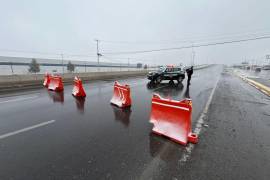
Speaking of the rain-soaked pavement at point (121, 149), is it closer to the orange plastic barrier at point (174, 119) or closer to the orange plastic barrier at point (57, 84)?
the orange plastic barrier at point (174, 119)

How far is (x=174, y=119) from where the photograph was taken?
400cm

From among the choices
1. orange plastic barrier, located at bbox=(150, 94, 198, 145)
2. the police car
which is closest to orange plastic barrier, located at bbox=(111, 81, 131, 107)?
orange plastic barrier, located at bbox=(150, 94, 198, 145)

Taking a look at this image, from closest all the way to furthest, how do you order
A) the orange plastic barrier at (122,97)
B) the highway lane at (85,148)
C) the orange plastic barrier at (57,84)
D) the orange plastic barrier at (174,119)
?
the highway lane at (85,148)
the orange plastic barrier at (174,119)
the orange plastic barrier at (122,97)
the orange plastic barrier at (57,84)

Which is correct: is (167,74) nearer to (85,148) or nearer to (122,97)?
(122,97)

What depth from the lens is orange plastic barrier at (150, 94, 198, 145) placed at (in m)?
3.71

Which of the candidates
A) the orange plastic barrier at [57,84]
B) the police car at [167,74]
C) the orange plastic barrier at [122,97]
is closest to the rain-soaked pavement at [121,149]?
the orange plastic barrier at [122,97]

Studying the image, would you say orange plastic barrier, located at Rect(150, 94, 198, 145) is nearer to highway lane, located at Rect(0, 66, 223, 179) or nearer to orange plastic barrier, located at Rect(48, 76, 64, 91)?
highway lane, located at Rect(0, 66, 223, 179)

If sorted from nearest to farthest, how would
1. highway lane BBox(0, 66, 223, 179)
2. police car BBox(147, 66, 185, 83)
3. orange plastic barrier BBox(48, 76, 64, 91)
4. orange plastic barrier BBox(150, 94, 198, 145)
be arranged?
highway lane BBox(0, 66, 223, 179)
orange plastic barrier BBox(150, 94, 198, 145)
orange plastic barrier BBox(48, 76, 64, 91)
police car BBox(147, 66, 185, 83)

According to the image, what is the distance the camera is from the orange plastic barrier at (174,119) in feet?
12.2

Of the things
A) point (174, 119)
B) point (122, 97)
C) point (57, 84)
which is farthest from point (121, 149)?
point (57, 84)

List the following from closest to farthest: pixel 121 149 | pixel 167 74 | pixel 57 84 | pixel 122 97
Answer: pixel 121 149 → pixel 122 97 → pixel 57 84 → pixel 167 74

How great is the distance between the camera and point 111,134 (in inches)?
162

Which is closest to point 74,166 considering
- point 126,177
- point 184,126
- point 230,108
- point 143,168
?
point 126,177

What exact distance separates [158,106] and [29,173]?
3.25m
